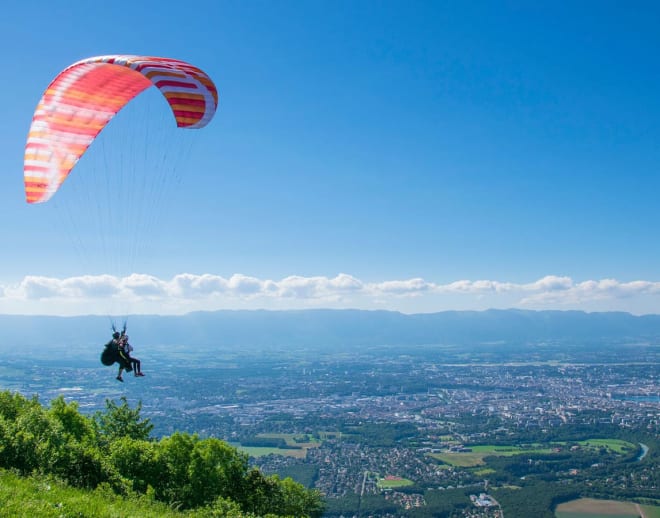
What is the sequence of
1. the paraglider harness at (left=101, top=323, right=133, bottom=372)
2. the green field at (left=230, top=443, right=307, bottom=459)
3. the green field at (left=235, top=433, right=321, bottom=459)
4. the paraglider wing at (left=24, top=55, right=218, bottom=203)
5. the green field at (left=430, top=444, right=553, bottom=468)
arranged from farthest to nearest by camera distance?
1. the green field at (left=235, top=433, right=321, bottom=459)
2. the green field at (left=230, top=443, right=307, bottom=459)
3. the green field at (left=430, top=444, right=553, bottom=468)
4. the paraglider harness at (left=101, top=323, right=133, bottom=372)
5. the paraglider wing at (left=24, top=55, right=218, bottom=203)

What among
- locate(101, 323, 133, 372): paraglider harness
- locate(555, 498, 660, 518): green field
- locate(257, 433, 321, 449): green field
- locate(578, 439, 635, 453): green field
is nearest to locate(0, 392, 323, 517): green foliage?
locate(101, 323, 133, 372): paraglider harness

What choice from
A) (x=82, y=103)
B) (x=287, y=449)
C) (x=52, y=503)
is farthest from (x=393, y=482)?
(x=82, y=103)

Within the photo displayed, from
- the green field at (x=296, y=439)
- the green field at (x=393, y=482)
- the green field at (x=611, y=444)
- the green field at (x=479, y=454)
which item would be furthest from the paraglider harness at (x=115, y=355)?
the green field at (x=611, y=444)

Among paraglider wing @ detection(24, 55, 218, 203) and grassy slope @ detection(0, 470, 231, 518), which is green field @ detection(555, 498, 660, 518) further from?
paraglider wing @ detection(24, 55, 218, 203)

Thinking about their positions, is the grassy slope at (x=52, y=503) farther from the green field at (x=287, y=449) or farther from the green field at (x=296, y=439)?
the green field at (x=296, y=439)

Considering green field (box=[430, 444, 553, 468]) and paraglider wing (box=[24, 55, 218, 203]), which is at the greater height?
paraglider wing (box=[24, 55, 218, 203])

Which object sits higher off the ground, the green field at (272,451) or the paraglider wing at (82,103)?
the paraglider wing at (82,103)

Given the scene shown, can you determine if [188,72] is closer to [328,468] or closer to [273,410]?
[328,468]
